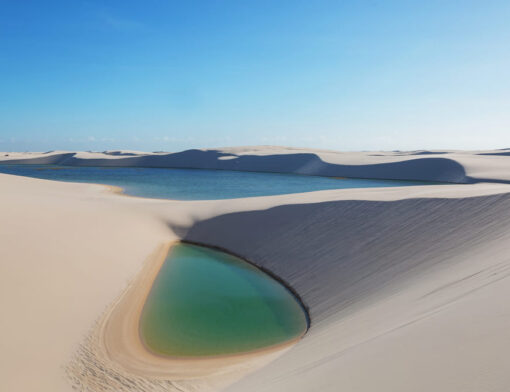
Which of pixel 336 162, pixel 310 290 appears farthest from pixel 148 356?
pixel 336 162

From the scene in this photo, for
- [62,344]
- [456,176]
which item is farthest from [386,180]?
[62,344]

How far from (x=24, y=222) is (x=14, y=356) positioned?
237 inches

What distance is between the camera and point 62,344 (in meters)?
5.37

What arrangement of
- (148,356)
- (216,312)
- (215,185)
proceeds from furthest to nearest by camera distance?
(215,185) → (216,312) → (148,356)

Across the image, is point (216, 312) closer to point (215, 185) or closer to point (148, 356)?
point (148, 356)

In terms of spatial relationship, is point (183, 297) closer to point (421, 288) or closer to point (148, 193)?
point (421, 288)

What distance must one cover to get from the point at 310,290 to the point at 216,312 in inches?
93.8

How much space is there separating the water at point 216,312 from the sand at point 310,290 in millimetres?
408

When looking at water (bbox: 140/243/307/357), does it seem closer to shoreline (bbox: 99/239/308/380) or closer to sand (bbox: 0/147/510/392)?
shoreline (bbox: 99/239/308/380)

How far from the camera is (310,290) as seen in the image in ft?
25.8

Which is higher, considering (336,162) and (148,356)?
(336,162)

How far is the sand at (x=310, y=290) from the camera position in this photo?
2.93 meters

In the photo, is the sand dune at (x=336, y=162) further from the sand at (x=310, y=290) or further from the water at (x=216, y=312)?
→ the water at (x=216, y=312)

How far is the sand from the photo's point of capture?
2.93 meters
